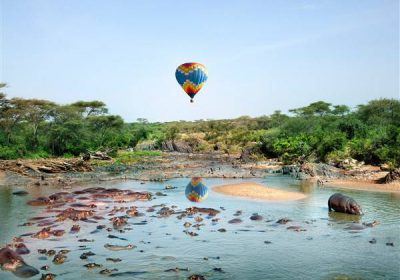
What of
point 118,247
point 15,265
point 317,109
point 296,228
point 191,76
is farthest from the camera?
point 317,109

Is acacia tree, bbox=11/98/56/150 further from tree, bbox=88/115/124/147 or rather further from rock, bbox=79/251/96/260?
rock, bbox=79/251/96/260

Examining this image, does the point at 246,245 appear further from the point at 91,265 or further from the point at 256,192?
the point at 256,192

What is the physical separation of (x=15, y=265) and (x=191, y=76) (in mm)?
26322

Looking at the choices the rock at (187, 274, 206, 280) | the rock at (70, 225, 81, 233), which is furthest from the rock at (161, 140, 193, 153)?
the rock at (187, 274, 206, 280)

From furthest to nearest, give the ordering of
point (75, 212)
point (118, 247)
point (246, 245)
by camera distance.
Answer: point (75, 212) → point (246, 245) → point (118, 247)

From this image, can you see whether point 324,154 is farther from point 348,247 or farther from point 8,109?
point 8,109

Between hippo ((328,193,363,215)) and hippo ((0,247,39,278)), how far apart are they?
14.6 metres

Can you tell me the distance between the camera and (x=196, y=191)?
1172 inches

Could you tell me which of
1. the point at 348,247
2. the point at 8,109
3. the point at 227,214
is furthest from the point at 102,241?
the point at 8,109

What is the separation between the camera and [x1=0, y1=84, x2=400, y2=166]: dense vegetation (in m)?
40.8

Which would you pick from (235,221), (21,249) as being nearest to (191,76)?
(235,221)

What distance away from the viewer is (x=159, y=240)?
17.0m

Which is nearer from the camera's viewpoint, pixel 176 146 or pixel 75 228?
pixel 75 228

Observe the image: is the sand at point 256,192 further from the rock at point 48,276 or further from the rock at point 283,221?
the rock at point 48,276
